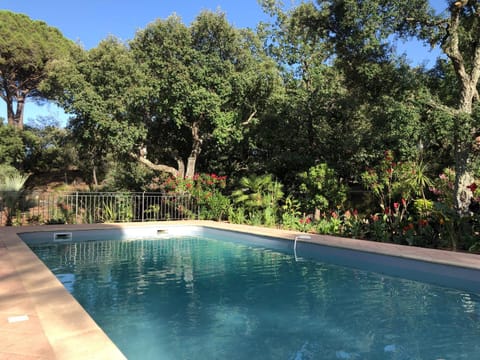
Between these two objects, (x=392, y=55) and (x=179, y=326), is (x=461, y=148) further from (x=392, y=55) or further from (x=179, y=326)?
(x=179, y=326)

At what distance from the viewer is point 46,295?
141 inches

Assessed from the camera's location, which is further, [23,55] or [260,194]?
[23,55]

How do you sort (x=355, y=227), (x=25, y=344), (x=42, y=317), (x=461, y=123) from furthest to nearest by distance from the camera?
(x=355, y=227), (x=461, y=123), (x=42, y=317), (x=25, y=344)

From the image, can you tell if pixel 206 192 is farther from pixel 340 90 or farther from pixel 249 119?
pixel 340 90

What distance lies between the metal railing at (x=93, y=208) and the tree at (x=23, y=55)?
10.6 m

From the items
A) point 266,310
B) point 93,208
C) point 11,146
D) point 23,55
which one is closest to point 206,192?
point 93,208

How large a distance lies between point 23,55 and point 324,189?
64.8ft

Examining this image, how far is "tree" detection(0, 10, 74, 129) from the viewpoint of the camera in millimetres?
20578

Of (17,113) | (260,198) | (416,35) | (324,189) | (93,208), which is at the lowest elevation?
(93,208)

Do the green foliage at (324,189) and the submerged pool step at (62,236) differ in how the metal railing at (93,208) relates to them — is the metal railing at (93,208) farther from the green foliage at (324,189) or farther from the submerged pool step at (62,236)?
the green foliage at (324,189)

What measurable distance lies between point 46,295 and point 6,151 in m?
19.0

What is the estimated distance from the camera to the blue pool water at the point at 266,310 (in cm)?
319

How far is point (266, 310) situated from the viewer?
4160mm

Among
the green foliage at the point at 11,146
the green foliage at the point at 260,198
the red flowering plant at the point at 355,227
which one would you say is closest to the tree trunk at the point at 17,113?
the green foliage at the point at 11,146
